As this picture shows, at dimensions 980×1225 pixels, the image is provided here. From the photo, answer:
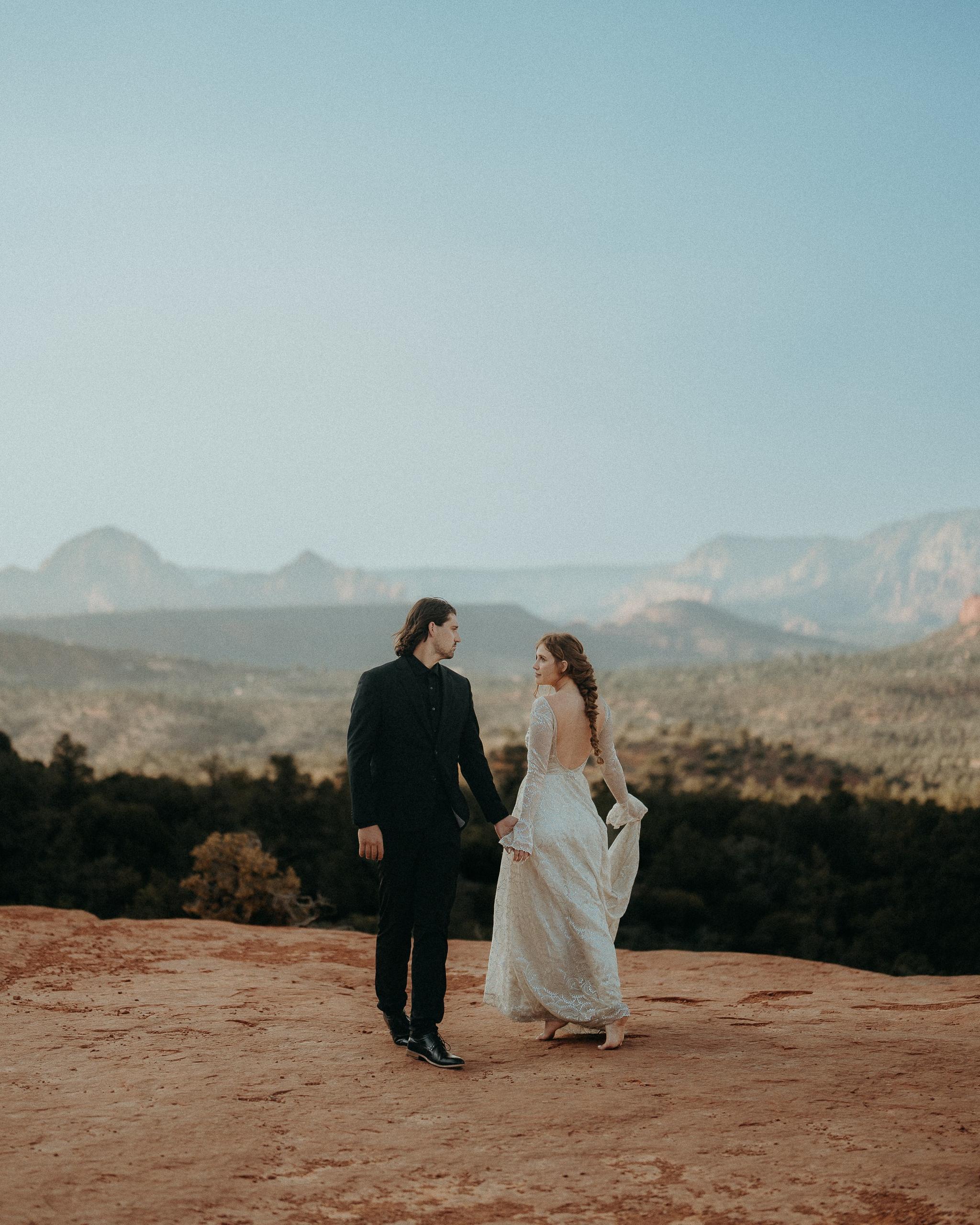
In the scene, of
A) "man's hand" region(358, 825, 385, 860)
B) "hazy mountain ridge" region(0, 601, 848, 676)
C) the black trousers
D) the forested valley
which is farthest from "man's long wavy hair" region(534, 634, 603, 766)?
"hazy mountain ridge" region(0, 601, 848, 676)

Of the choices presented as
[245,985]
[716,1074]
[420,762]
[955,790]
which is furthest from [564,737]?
[955,790]

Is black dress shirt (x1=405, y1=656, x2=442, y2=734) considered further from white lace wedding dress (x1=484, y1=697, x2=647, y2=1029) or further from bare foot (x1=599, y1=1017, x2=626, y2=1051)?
bare foot (x1=599, y1=1017, x2=626, y2=1051)

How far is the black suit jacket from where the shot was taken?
16.9ft

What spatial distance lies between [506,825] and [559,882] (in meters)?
0.40

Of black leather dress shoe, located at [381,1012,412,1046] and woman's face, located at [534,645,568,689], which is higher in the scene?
woman's face, located at [534,645,568,689]

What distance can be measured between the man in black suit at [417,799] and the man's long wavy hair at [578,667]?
57cm

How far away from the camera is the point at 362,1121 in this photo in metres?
4.21

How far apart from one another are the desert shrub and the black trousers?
7.29 metres

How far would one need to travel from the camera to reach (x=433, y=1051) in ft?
16.5

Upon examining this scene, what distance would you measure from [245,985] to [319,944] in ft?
7.71

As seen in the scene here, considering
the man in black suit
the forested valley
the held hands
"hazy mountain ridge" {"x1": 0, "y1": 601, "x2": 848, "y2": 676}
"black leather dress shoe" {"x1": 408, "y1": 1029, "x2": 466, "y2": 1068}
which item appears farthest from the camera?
"hazy mountain ridge" {"x1": 0, "y1": 601, "x2": 848, "y2": 676}

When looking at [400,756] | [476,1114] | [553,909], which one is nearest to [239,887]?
[553,909]

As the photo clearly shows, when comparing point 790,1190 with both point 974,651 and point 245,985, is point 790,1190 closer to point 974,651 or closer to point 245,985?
point 245,985

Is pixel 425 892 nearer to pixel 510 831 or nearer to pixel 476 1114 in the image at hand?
pixel 510 831
